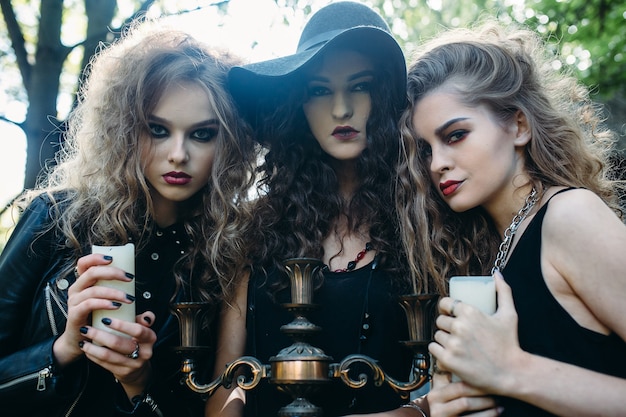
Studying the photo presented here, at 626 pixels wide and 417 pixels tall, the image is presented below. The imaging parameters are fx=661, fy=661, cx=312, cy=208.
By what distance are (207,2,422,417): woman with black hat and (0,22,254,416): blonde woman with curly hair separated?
0.18m

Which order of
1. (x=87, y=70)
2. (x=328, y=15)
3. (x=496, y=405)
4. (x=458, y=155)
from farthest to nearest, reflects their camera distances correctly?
(x=87, y=70) < (x=328, y=15) < (x=458, y=155) < (x=496, y=405)

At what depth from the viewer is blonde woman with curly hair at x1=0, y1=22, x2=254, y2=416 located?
2918mm

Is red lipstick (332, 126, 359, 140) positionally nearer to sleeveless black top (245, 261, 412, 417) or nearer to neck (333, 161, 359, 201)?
neck (333, 161, 359, 201)

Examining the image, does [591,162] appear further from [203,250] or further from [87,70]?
[87,70]

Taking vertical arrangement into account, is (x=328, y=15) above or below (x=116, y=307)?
above

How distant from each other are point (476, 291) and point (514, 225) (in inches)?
23.1

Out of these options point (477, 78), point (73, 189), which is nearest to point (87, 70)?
point (73, 189)

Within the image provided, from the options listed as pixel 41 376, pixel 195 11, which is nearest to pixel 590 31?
pixel 195 11

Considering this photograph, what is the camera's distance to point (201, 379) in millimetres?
3166

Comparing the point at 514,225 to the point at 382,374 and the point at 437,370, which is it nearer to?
the point at 437,370

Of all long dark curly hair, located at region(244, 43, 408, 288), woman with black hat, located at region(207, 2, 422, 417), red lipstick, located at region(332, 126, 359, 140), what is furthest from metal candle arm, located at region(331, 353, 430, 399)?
red lipstick, located at region(332, 126, 359, 140)

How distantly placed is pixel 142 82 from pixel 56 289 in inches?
41.9

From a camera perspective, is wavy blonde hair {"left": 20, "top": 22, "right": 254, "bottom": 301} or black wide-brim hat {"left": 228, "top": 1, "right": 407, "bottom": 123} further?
wavy blonde hair {"left": 20, "top": 22, "right": 254, "bottom": 301}

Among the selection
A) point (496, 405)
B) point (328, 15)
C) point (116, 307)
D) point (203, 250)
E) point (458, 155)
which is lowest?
point (496, 405)
